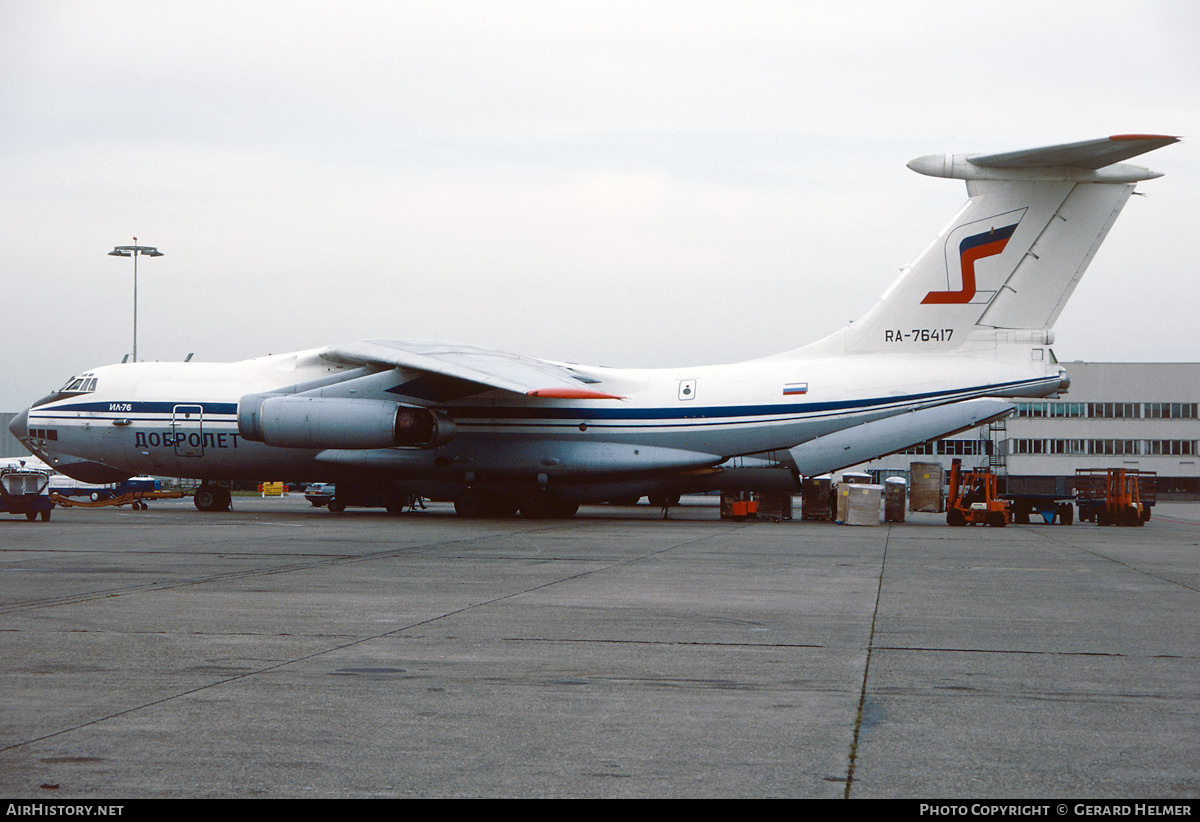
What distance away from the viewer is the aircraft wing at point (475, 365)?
2261 centimetres

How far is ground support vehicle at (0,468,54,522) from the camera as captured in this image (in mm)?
24438

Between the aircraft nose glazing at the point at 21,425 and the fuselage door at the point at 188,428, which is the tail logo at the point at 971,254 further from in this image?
the aircraft nose glazing at the point at 21,425

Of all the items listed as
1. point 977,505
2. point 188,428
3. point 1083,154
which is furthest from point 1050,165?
point 188,428

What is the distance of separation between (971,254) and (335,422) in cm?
1360

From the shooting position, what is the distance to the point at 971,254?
2408 centimetres

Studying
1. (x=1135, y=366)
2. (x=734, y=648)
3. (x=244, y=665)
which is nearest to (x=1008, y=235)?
(x=734, y=648)

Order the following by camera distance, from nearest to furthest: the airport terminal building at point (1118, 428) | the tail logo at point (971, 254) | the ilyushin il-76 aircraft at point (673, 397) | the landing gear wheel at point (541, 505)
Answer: the ilyushin il-76 aircraft at point (673, 397)
the tail logo at point (971, 254)
the landing gear wheel at point (541, 505)
the airport terminal building at point (1118, 428)

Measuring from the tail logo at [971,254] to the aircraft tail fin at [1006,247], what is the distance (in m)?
0.02

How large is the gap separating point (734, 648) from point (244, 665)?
323cm

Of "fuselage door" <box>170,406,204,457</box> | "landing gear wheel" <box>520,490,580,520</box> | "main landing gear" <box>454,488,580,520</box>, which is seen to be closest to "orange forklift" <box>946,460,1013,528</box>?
"main landing gear" <box>454,488,580,520</box>

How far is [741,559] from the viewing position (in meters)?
15.4

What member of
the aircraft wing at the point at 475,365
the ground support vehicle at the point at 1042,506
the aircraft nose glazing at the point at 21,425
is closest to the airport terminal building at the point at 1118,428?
the ground support vehicle at the point at 1042,506
